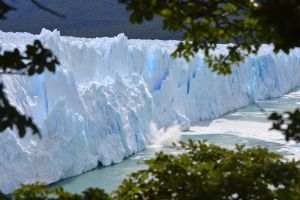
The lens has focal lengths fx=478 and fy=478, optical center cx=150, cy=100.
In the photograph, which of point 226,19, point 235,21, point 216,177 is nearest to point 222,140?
point 235,21

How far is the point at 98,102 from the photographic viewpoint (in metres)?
9.58

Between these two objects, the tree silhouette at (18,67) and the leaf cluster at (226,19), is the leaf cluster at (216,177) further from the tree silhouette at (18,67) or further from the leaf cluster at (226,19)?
the tree silhouette at (18,67)

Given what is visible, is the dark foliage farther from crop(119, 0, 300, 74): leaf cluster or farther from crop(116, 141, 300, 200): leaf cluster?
crop(119, 0, 300, 74): leaf cluster

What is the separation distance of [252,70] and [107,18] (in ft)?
127

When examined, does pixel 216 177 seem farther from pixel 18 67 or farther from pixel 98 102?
pixel 98 102

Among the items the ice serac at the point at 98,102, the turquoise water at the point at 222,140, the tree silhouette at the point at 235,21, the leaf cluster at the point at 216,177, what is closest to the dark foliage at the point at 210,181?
the leaf cluster at the point at 216,177

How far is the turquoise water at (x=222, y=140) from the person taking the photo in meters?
8.04

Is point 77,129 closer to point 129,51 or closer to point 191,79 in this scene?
point 129,51

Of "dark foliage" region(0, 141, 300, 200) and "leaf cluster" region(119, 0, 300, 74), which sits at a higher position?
"leaf cluster" region(119, 0, 300, 74)

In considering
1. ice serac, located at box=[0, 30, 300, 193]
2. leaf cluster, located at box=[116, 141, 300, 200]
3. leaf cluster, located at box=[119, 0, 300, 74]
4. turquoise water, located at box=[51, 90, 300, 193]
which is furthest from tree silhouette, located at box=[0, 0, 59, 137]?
ice serac, located at box=[0, 30, 300, 193]

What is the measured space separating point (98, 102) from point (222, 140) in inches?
139

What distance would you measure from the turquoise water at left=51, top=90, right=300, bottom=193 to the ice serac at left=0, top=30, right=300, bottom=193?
253 millimetres

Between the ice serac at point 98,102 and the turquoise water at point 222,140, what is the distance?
0.25 metres

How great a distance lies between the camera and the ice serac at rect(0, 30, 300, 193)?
25.3 feet
